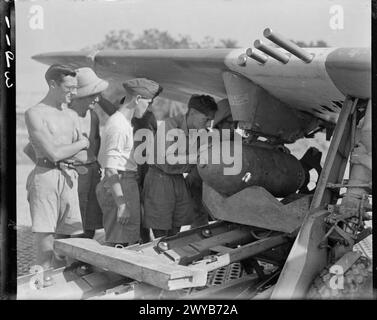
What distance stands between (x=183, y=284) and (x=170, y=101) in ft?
7.52

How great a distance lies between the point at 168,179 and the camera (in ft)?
14.2

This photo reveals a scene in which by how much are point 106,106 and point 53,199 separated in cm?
89

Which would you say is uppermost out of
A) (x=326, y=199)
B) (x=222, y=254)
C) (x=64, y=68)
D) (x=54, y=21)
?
(x=54, y=21)

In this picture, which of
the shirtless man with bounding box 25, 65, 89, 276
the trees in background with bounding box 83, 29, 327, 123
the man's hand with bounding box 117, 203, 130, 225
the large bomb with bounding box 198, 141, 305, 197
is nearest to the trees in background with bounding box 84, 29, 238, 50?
the trees in background with bounding box 83, 29, 327, 123

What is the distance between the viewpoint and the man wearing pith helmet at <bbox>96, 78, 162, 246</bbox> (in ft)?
13.4

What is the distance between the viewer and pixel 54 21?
12.0 feet

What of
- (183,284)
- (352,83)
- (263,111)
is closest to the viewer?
(183,284)

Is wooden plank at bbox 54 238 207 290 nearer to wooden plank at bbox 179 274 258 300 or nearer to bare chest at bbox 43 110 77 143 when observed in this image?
wooden plank at bbox 179 274 258 300

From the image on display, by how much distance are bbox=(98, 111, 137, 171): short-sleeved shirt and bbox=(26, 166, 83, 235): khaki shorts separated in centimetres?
28

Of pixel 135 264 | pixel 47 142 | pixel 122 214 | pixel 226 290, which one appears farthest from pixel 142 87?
pixel 226 290
